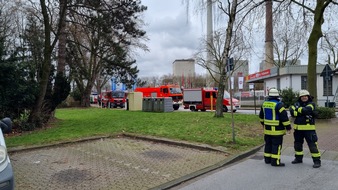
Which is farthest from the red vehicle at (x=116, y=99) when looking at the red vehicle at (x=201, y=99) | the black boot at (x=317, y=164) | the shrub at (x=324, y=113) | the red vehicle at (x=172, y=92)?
the black boot at (x=317, y=164)

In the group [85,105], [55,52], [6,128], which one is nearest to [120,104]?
[85,105]

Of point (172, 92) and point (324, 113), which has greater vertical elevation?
point (172, 92)

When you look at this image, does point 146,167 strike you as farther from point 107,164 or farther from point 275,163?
point 275,163

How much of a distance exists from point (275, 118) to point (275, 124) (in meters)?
Result: 0.13

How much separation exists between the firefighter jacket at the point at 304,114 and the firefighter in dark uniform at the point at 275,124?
318 mm

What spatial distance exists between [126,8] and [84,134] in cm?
800

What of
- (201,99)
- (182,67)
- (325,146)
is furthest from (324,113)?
(182,67)

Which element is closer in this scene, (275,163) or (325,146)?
(275,163)

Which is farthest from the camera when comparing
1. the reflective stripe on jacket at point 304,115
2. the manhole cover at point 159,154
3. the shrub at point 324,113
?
the shrub at point 324,113

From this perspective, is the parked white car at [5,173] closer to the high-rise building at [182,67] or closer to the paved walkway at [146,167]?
the paved walkway at [146,167]

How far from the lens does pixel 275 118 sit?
6.98 m

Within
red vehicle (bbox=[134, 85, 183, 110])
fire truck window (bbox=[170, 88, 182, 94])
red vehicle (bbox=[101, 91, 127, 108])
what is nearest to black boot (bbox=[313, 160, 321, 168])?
red vehicle (bbox=[134, 85, 183, 110])

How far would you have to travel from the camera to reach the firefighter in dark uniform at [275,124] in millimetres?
6918

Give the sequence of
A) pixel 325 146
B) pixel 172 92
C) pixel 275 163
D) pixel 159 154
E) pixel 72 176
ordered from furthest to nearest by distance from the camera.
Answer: pixel 172 92
pixel 325 146
pixel 159 154
pixel 275 163
pixel 72 176
